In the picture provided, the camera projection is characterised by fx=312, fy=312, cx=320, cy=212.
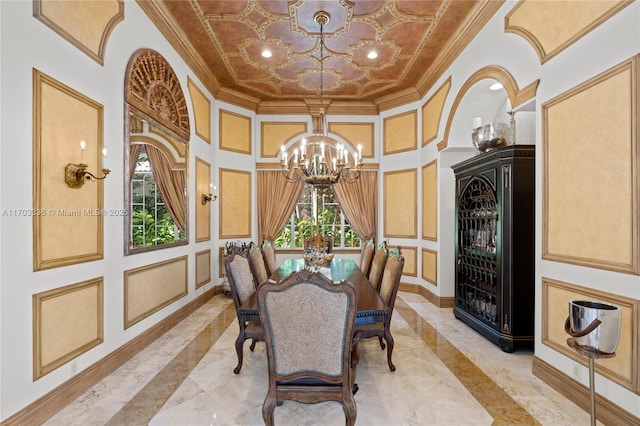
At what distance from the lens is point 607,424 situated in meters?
1.96

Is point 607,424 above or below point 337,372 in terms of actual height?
below

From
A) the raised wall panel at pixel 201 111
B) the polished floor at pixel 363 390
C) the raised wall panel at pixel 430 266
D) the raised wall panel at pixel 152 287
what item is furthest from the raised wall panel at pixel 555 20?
the raised wall panel at pixel 152 287

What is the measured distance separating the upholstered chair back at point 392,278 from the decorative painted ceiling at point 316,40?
269 centimetres

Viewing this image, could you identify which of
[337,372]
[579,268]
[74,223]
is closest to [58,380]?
[74,223]

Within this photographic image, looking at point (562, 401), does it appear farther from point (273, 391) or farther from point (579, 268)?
point (273, 391)

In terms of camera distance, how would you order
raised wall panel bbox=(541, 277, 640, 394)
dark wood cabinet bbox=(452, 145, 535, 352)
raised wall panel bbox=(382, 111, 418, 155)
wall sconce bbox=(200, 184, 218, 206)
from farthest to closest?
1. raised wall panel bbox=(382, 111, 418, 155)
2. wall sconce bbox=(200, 184, 218, 206)
3. dark wood cabinet bbox=(452, 145, 535, 352)
4. raised wall panel bbox=(541, 277, 640, 394)

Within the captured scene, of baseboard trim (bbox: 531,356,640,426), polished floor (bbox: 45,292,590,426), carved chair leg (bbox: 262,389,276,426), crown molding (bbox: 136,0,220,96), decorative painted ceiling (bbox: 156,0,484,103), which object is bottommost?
polished floor (bbox: 45,292,590,426)

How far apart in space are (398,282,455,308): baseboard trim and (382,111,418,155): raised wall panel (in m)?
2.42

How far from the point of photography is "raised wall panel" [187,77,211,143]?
14.7ft

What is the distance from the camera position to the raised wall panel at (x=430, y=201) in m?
4.82

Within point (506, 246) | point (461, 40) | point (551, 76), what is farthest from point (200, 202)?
point (551, 76)

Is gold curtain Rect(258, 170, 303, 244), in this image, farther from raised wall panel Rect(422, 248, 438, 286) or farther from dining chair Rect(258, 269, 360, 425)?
dining chair Rect(258, 269, 360, 425)

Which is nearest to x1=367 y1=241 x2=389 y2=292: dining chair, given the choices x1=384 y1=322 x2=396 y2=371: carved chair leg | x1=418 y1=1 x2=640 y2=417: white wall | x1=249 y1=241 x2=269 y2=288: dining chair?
x1=384 y1=322 x2=396 y2=371: carved chair leg

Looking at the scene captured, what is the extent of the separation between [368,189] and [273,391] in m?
4.61
